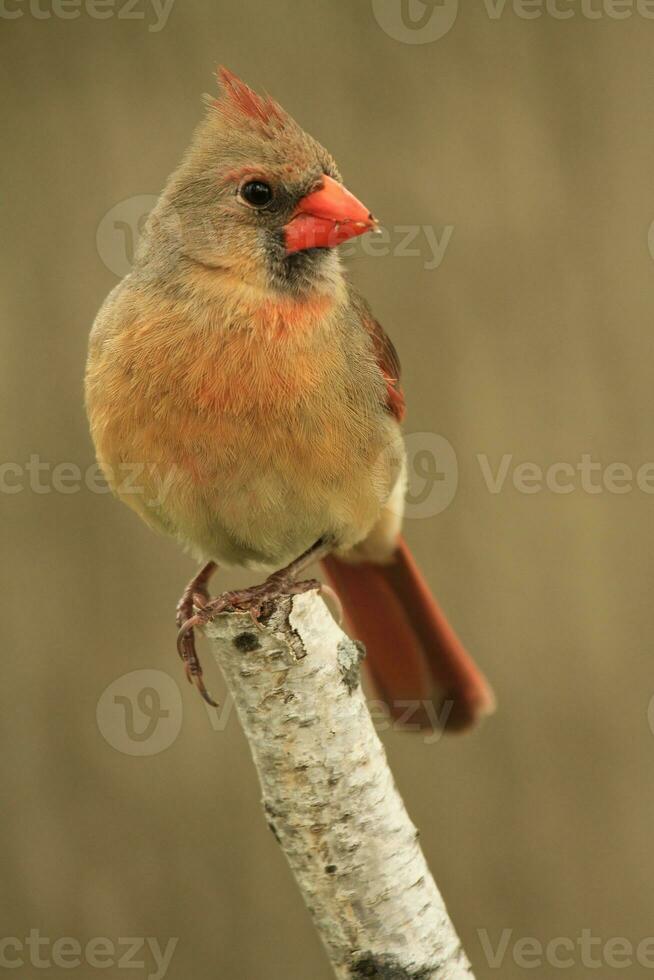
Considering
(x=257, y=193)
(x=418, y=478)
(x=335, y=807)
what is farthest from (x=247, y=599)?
(x=418, y=478)

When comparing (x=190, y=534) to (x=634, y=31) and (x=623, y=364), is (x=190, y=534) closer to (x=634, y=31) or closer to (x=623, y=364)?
(x=623, y=364)

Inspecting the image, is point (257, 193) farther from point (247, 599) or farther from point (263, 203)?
point (247, 599)

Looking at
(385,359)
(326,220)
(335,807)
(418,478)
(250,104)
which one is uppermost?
(250,104)

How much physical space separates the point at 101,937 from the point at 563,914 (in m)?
1.27

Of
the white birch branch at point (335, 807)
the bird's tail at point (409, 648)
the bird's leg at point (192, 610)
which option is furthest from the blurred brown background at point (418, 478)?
the white birch branch at point (335, 807)

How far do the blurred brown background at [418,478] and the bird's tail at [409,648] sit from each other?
20.6 inches

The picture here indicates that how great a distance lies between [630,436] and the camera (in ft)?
10.4

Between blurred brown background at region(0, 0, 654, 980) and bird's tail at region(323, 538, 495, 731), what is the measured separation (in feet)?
1.71

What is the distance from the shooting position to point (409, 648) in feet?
8.55

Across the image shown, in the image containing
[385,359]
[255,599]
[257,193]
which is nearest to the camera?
[255,599]

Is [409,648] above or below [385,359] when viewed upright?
below

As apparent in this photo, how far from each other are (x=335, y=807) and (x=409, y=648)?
93 centimetres

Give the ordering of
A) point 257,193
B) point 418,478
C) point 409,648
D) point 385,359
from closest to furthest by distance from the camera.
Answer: point 257,193, point 385,359, point 409,648, point 418,478

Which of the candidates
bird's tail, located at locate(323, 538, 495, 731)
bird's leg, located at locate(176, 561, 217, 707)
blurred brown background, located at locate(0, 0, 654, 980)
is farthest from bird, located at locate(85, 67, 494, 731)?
blurred brown background, located at locate(0, 0, 654, 980)
